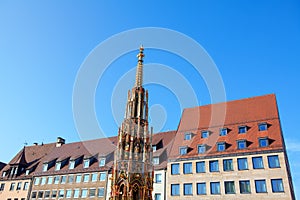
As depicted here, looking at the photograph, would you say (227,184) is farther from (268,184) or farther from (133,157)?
(133,157)

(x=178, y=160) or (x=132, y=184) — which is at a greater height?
(x=178, y=160)

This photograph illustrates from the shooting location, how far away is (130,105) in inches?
930

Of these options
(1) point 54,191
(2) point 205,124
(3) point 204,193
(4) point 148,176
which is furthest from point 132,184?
(1) point 54,191

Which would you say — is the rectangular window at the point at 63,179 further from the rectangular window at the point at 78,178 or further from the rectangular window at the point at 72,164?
the rectangular window at the point at 78,178

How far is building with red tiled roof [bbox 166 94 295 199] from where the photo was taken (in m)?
32.8

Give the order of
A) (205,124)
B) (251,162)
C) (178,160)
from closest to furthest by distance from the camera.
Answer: (251,162), (178,160), (205,124)

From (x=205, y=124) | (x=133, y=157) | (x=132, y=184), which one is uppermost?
(x=205, y=124)

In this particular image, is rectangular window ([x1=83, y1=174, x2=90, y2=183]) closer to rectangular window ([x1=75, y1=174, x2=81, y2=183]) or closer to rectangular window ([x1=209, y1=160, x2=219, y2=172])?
rectangular window ([x1=75, y1=174, x2=81, y2=183])

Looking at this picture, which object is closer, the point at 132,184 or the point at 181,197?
the point at 132,184

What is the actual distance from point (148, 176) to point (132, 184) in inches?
57.9

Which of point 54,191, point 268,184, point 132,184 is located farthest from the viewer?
point 54,191

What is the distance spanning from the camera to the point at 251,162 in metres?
34.2

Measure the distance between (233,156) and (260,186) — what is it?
15.5 feet

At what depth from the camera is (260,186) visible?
32656 mm
